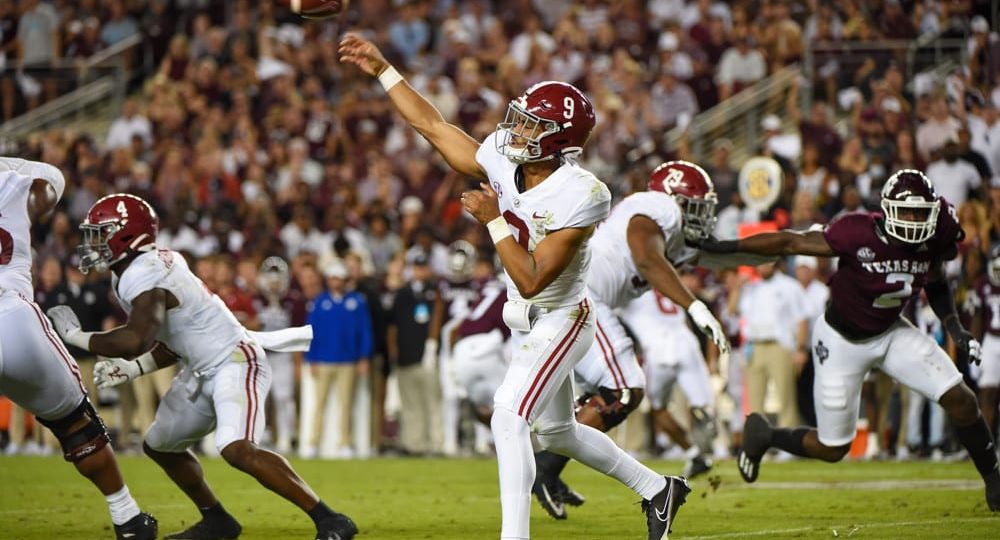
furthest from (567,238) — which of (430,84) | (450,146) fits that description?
(430,84)

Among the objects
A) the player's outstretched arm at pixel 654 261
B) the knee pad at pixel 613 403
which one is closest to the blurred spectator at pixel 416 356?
the knee pad at pixel 613 403

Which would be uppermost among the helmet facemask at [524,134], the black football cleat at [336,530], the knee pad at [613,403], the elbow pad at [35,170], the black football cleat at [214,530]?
the helmet facemask at [524,134]

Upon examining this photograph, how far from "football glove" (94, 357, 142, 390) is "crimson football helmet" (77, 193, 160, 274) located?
1.56 ft

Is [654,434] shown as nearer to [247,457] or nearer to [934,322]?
[934,322]

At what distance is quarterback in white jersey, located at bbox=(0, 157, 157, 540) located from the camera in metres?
6.63

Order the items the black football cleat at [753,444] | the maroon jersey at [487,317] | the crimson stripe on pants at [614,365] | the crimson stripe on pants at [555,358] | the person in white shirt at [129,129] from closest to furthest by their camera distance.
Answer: the crimson stripe on pants at [555,358]
the crimson stripe on pants at [614,365]
the black football cleat at [753,444]
the maroon jersey at [487,317]
the person in white shirt at [129,129]

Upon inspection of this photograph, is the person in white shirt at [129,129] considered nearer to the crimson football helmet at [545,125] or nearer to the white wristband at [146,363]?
the white wristband at [146,363]

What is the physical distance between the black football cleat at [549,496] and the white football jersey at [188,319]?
204cm

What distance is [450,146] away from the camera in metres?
6.73

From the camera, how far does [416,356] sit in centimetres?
1477

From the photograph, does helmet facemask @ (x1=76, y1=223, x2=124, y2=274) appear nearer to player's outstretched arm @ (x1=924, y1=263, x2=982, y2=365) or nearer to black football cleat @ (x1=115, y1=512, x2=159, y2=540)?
black football cleat @ (x1=115, y1=512, x2=159, y2=540)

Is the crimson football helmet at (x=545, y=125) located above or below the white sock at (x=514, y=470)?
above

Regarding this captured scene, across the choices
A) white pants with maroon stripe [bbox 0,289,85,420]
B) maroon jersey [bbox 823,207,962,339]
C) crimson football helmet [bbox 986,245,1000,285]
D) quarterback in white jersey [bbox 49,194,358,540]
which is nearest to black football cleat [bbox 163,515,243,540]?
quarterback in white jersey [bbox 49,194,358,540]

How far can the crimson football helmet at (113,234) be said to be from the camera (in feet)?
23.3
